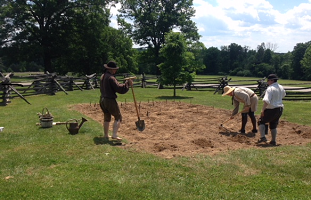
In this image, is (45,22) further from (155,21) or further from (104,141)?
(104,141)

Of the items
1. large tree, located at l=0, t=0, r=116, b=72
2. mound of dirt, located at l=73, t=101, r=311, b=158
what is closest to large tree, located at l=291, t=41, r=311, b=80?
large tree, located at l=0, t=0, r=116, b=72

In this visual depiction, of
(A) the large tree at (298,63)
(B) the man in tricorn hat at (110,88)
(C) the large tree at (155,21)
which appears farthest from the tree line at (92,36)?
(A) the large tree at (298,63)

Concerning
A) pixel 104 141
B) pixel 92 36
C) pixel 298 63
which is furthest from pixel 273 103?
pixel 298 63

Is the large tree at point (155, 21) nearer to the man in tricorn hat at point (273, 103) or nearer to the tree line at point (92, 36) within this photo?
the tree line at point (92, 36)

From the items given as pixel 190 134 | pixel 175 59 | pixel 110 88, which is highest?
pixel 175 59

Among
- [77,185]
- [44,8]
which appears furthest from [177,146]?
[44,8]

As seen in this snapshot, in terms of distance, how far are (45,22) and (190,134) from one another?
25023mm

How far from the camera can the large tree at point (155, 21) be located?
41.1 m

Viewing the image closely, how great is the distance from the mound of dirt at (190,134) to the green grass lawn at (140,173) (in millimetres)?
547

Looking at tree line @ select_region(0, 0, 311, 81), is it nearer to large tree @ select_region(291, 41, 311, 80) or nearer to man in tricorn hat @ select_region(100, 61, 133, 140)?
man in tricorn hat @ select_region(100, 61, 133, 140)

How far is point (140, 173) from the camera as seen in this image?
5.17 m

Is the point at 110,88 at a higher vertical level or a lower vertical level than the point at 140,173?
higher

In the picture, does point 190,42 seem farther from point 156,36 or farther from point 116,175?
point 116,175

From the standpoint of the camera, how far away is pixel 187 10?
42875mm
